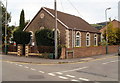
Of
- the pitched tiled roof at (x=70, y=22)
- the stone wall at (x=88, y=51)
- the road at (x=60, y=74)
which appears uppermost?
the pitched tiled roof at (x=70, y=22)

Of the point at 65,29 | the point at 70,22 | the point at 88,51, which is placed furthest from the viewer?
the point at 70,22

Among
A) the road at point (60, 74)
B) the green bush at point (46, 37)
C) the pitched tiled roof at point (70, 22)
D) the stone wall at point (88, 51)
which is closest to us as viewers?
the road at point (60, 74)

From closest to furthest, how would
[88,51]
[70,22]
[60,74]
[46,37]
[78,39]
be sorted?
[60,74] → [88,51] → [46,37] → [78,39] → [70,22]

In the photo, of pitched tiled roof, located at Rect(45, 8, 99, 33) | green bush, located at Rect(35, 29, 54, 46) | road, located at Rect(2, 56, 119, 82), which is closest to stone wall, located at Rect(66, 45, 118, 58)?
green bush, located at Rect(35, 29, 54, 46)

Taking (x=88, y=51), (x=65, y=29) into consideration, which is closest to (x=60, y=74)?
(x=88, y=51)

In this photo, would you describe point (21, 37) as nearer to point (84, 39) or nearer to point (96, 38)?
point (84, 39)

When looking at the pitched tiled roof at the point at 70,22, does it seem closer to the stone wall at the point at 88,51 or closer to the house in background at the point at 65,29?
the house in background at the point at 65,29

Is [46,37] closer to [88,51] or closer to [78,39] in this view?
[88,51]

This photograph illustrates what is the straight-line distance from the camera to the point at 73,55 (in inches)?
768

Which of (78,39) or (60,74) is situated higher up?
(78,39)

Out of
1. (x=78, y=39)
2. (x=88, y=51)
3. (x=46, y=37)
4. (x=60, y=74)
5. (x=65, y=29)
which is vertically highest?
(x=65, y=29)

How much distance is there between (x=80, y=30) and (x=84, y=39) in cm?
235

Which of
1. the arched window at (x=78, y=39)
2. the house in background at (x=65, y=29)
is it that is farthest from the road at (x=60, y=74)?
the arched window at (x=78, y=39)

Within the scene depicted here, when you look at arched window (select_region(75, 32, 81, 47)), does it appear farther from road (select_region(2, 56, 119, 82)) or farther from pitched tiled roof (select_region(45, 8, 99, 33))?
road (select_region(2, 56, 119, 82))
